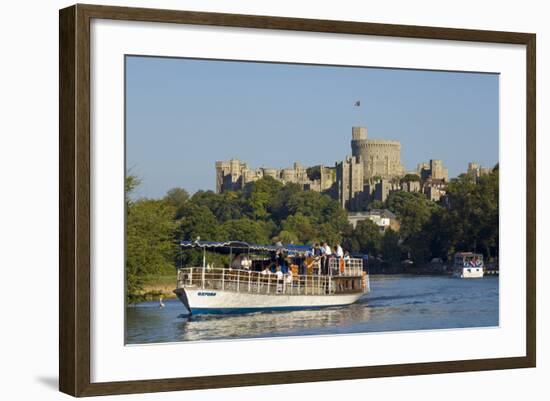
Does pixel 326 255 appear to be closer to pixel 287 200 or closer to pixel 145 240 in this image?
pixel 287 200

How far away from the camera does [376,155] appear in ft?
38.2

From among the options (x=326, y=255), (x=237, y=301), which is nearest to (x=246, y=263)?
(x=237, y=301)

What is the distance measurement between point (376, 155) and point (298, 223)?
892 millimetres

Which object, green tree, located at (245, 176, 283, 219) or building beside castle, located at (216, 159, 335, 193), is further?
green tree, located at (245, 176, 283, 219)

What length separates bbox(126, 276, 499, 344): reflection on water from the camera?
1086 cm

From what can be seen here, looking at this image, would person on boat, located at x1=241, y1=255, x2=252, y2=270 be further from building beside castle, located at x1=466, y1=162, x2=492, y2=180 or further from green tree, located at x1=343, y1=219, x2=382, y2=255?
building beside castle, located at x1=466, y1=162, x2=492, y2=180

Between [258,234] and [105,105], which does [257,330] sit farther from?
[105,105]

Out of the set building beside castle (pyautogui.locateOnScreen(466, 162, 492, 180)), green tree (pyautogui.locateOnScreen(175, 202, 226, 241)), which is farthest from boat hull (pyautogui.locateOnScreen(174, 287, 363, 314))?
building beside castle (pyautogui.locateOnScreen(466, 162, 492, 180))

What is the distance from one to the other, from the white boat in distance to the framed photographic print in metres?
0.02

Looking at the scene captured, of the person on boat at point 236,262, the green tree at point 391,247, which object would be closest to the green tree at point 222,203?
the person on boat at point 236,262

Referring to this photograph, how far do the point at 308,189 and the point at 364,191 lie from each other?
0.55 metres

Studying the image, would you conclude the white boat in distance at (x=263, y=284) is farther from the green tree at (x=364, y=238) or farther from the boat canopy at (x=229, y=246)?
the green tree at (x=364, y=238)

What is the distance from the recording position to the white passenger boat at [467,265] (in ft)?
39.4

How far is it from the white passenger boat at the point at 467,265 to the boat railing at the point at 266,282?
2.96 ft
